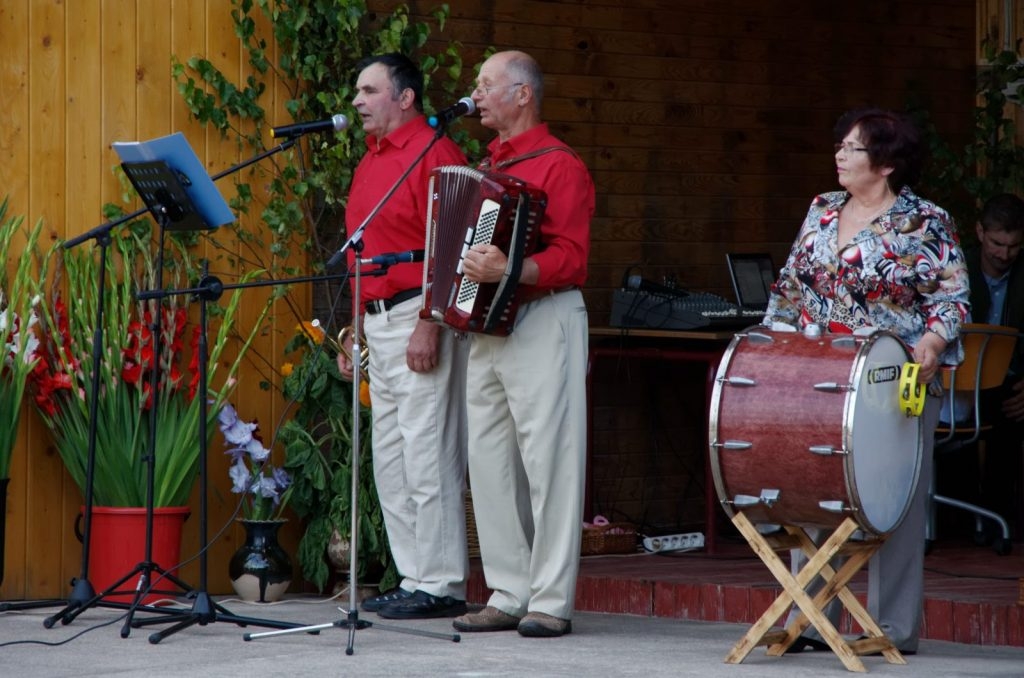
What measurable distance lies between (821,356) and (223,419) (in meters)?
2.48

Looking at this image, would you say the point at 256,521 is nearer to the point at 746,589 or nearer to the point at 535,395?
the point at 535,395

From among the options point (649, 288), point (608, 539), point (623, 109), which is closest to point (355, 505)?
point (608, 539)

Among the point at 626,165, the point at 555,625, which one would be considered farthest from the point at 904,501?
the point at 626,165

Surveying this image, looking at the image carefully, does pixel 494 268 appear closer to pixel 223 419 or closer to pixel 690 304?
pixel 223 419

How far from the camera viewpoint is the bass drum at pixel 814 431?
13.7 feet

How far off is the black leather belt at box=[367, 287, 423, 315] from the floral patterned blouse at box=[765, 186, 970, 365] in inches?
52.3

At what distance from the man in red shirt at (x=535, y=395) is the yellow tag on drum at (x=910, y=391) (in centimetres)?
104

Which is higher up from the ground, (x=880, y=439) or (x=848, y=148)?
(x=848, y=148)

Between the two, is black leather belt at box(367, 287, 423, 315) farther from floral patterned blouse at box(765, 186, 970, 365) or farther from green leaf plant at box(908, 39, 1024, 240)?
green leaf plant at box(908, 39, 1024, 240)

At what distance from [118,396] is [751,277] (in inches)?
103

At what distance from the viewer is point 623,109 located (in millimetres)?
7164

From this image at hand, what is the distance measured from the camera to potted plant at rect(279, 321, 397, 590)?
595cm

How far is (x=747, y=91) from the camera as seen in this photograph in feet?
24.5

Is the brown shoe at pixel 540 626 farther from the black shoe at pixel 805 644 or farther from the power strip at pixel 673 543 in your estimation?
the power strip at pixel 673 543
